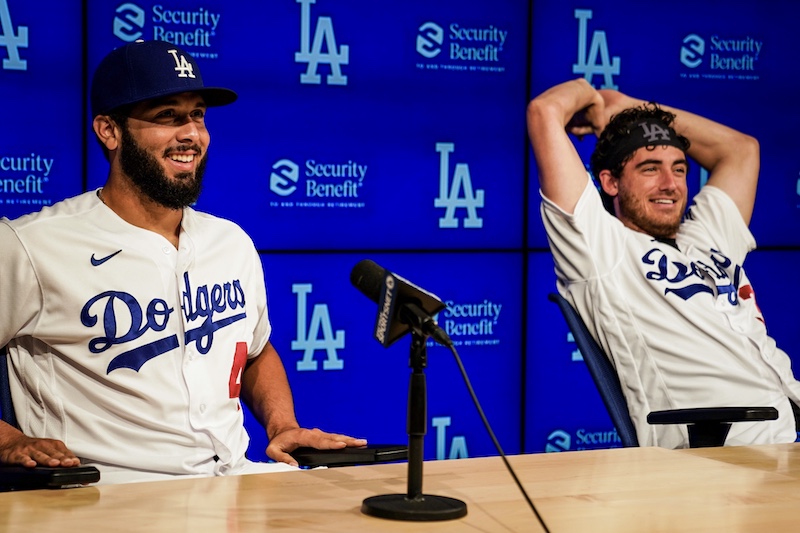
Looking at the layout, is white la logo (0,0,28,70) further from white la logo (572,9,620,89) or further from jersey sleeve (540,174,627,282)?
white la logo (572,9,620,89)

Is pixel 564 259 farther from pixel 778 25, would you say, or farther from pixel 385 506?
pixel 778 25

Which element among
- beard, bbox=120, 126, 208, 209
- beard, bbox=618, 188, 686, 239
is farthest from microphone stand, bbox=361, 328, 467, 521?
beard, bbox=618, 188, 686, 239

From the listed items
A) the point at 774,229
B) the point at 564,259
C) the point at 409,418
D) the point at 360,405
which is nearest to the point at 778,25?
the point at 774,229

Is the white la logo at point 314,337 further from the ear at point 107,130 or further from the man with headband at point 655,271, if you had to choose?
the ear at point 107,130

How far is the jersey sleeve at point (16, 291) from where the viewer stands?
2.35 meters

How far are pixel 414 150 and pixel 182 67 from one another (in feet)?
5.57

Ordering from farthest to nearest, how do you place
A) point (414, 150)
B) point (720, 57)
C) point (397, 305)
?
point (720, 57)
point (414, 150)
point (397, 305)

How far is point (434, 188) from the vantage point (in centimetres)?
421

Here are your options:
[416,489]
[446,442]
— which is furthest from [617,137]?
[416,489]

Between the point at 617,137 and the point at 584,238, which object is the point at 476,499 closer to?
the point at 584,238

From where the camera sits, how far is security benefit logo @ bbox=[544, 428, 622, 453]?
4488 mm

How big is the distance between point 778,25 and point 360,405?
7.91ft

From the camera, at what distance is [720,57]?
462cm

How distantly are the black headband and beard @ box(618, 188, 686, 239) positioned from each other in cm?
12
